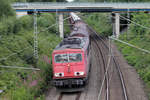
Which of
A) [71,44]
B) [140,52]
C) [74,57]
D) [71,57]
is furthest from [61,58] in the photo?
[140,52]

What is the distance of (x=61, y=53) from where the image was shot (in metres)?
14.8

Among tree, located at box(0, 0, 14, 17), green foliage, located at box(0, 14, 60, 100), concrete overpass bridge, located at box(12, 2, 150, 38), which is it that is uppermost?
concrete overpass bridge, located at box(12, 2, 150, 38)

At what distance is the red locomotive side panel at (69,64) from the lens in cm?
1456

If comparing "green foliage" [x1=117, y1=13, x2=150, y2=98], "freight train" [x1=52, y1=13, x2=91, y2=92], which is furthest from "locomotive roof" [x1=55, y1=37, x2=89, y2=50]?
"green foliage" [x1=117, y1=13, x2=150, y2=98]

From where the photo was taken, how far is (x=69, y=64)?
48.0 ft

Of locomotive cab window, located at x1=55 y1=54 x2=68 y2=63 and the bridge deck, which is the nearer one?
locomotive cab window, located at x1=55 y1=54 x2=68 y2=63

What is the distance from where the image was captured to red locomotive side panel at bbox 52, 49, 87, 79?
14.6 m

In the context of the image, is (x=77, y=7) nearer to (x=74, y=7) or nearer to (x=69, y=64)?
(x=74, y=7)

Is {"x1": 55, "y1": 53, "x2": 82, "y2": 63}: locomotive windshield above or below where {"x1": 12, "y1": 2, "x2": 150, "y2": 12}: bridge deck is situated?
below

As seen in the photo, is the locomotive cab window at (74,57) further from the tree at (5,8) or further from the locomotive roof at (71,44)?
the tree at (5,8)

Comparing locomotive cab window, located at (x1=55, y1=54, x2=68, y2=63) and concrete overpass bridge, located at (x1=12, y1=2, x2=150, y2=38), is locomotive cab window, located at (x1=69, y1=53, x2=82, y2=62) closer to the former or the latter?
locomotive cab window, located at (x1=55, y1=54, x2=68, y2=63)

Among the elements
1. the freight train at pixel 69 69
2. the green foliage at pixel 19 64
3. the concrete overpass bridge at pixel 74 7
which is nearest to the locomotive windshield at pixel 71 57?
the freight train at pixel 69 69

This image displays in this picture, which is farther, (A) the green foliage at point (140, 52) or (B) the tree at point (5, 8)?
(A) the green foliage at point (140, 52)

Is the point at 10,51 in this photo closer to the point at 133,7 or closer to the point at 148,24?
the point at 148,24
